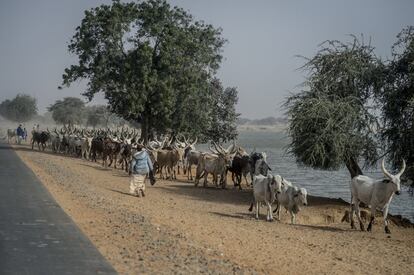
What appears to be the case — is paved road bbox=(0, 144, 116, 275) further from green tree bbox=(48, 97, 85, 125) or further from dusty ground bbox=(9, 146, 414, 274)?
green tree bbox=(48, 97, 85, 125)

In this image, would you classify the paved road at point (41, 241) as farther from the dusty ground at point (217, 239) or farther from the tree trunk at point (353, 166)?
the tree trunk at point (353, 166)

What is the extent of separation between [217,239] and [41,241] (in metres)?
3.88

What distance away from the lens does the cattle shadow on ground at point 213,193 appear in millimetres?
20906

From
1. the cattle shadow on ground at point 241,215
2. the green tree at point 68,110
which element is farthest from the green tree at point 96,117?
the cattle shadow on ground at point 241,215

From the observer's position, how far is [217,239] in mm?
11570

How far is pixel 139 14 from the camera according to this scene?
3694cm

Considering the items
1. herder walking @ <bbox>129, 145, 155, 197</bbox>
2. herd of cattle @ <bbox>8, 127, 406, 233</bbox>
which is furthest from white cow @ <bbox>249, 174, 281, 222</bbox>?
herder walking @ <bbox>129, 145, 155, 197</bbox>

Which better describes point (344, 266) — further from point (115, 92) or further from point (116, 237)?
point (115, 92)

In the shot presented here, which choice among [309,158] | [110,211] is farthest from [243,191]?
[110,211]

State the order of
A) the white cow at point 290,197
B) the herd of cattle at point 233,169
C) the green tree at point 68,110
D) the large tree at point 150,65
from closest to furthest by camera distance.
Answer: the herd of cattle at point 233,169, the white cow at point 290,197, the large tree at point 150,65, the green tree at point 68,110

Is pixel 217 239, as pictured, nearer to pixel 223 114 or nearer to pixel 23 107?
pixel 223 114

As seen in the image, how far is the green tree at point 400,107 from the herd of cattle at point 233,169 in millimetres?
4997

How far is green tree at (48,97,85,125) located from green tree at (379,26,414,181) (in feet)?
258

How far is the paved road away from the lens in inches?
308
